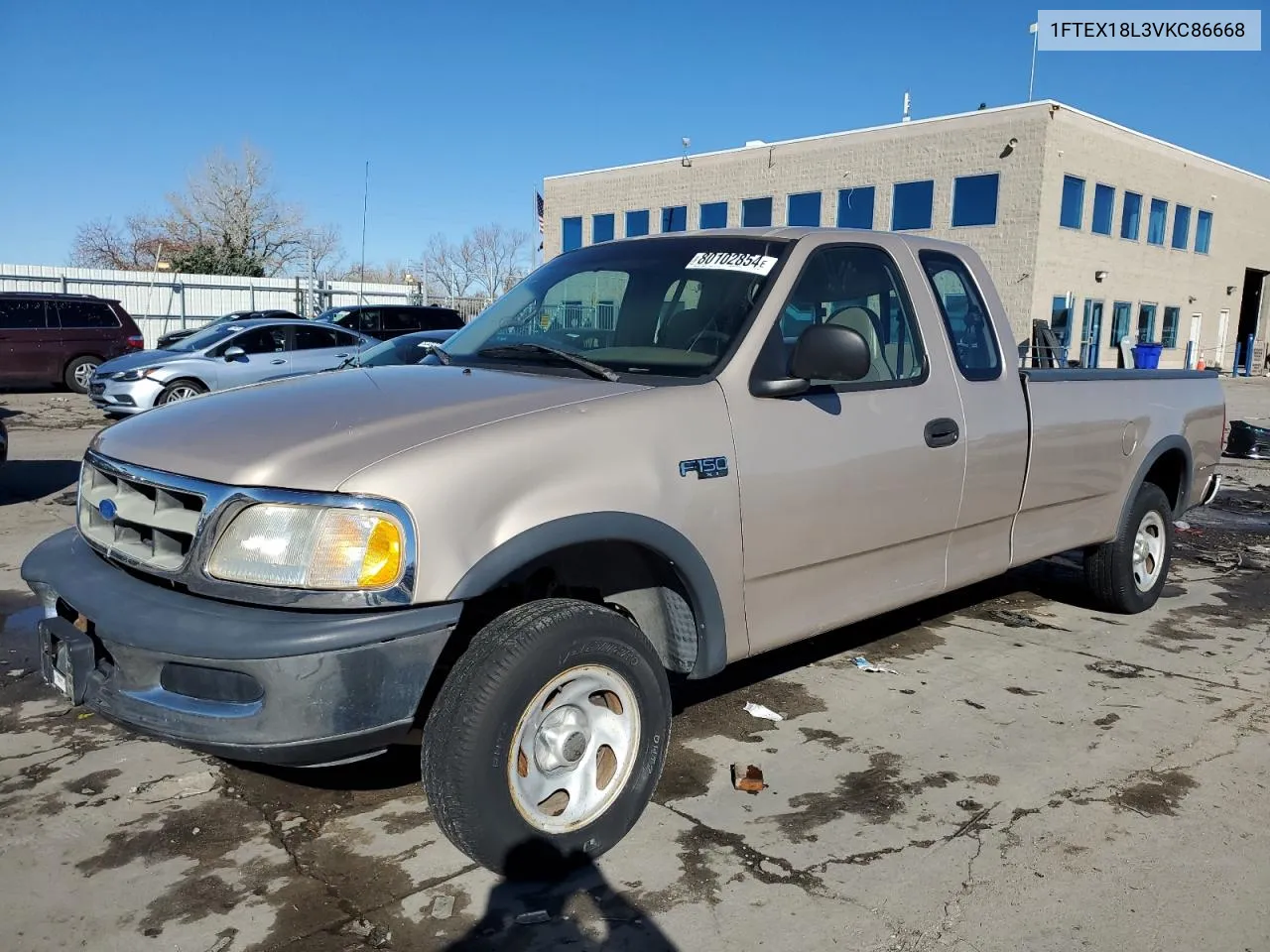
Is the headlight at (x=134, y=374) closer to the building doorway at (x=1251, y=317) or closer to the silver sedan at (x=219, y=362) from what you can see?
the silver sedan at (x=219, y=362)

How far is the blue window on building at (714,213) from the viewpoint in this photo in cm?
3372

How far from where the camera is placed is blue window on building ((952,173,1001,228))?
2759 cm

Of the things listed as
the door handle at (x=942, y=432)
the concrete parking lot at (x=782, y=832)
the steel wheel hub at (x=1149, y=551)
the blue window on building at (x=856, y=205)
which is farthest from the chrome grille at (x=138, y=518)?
the blue window on building at (x=856, y=205)

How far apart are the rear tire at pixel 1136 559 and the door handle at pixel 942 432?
1.95 metres

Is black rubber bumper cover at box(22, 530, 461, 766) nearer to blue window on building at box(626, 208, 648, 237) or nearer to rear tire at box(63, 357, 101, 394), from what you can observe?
rear tire at box(63, 357, 101, 394)

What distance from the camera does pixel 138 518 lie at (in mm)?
2967

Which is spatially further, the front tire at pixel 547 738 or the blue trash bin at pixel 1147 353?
the blue trash bin at pixel 1147 353

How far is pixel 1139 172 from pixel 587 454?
32476 millimetres

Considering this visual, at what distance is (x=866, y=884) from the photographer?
305cm

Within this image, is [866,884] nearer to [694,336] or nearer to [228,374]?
[694,336]

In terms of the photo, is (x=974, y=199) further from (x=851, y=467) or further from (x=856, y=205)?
(x=851, y=467)

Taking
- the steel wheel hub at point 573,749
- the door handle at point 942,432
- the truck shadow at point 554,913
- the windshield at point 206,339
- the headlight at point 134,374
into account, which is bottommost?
the truck shadow at point 554,913

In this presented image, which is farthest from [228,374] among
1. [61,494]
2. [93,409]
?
[61,494]

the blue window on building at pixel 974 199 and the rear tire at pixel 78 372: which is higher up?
the blue window on building at pixel 974 199
